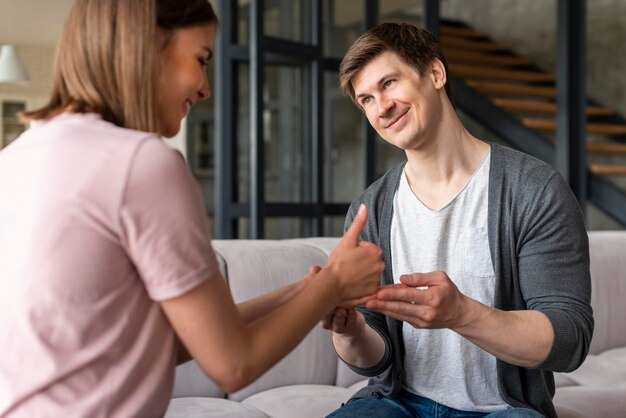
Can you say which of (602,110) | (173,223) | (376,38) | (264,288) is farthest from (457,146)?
(602,110)

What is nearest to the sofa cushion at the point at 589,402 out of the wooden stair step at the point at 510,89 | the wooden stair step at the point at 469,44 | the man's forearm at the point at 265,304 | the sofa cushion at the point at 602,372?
the sofa cushion at the point at 602,372

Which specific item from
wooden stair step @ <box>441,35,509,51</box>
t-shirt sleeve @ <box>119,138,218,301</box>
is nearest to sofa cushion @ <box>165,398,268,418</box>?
t-shirt sleeve @ <box>119,138,218,301</box>

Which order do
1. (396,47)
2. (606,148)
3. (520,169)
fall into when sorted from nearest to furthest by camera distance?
(520,169)
(396,47)
(606,148)

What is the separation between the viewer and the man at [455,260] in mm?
1568

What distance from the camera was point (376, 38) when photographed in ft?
6.06

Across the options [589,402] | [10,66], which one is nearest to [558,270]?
[589,402]

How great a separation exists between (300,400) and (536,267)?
1.03 metres

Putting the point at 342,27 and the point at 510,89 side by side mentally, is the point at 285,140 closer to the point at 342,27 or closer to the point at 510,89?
the point at 342,27

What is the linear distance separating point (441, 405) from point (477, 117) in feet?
16.1

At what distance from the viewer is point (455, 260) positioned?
1766 millimetres

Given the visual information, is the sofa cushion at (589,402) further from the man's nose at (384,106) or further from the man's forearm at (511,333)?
the man's nose at (384,106)

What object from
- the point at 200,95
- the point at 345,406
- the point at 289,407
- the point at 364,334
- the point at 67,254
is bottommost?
the point at 289,407

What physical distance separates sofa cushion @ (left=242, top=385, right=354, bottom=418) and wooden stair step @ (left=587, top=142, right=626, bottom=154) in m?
4.07

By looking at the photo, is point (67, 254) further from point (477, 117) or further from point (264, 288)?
point (477, 117)
